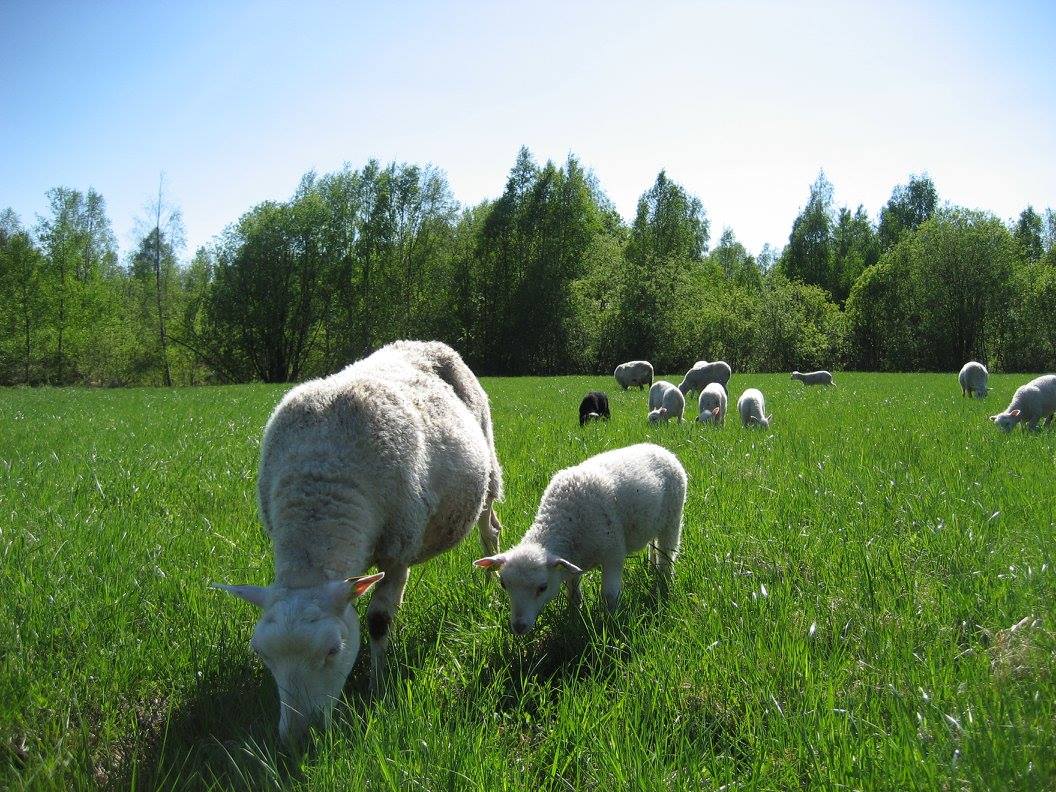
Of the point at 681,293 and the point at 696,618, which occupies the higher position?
the point at 681,293

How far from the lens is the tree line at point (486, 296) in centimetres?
4806

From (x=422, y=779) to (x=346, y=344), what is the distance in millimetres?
53007

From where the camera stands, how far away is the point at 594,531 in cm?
418

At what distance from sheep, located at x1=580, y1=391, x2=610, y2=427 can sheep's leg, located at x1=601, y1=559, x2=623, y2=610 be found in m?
8.63

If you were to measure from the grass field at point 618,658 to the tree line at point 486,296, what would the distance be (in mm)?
42186

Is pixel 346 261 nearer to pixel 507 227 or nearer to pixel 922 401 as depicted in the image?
pixel 507 227

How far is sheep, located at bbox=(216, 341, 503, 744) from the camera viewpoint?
2.67 metres

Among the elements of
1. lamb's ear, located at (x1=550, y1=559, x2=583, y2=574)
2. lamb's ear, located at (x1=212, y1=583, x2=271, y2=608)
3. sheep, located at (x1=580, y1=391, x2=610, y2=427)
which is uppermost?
sheep, located at (x1=580, y1=391, x2=610, y2=427)

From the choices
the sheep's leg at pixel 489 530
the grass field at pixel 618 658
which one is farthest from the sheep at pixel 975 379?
the sheep's leg at pixel 489 530

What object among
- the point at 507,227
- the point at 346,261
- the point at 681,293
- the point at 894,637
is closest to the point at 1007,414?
the point at 894,637

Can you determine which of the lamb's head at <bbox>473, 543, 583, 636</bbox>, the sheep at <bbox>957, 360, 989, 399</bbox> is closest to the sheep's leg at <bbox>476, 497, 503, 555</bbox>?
the lamb's head at <bbox>473, 543, 583, 636</bbox>

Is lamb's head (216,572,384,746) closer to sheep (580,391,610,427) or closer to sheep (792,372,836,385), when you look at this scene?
sheep (580,391,610,427)

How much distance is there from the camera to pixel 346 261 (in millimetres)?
53125

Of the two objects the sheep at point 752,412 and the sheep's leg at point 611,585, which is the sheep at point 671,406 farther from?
the sheep's leg at point 611,585
